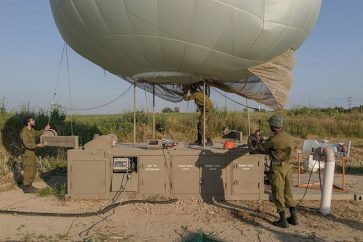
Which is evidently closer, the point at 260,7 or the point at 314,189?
the point at 260,7

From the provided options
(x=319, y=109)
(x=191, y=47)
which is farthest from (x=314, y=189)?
(x=319, y=109)

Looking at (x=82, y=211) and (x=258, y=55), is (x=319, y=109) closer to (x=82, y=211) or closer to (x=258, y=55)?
(x=258, y=55)

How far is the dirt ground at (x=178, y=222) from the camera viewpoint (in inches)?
260

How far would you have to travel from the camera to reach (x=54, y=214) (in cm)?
778

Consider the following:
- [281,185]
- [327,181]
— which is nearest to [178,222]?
[281,185]

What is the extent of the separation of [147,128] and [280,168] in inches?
462

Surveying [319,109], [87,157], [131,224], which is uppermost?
[319,109]

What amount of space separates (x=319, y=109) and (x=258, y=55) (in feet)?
70.9

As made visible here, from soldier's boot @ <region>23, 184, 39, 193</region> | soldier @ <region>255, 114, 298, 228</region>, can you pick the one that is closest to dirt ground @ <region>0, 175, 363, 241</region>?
soldier @ <region>255, 114, 298, 228</region>

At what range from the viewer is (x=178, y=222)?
7.48 meters

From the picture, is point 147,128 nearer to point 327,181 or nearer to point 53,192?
point 53,192

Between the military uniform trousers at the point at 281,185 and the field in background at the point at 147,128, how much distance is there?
5.73 meters

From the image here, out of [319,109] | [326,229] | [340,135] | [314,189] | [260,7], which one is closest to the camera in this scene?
[326,229]

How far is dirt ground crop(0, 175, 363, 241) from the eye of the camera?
6.59 meters
